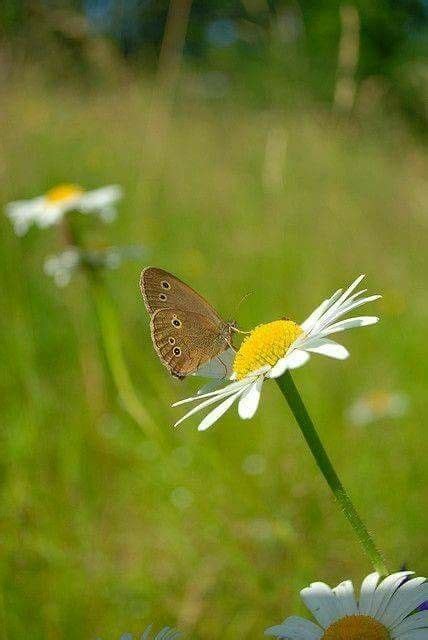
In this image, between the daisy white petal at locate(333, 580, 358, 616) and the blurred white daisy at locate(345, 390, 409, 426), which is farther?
the blurred white daisy at locate(345, 390, 409, 426)

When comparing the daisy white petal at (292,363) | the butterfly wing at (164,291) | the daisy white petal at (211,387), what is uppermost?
the butterfly wing at (164,291)

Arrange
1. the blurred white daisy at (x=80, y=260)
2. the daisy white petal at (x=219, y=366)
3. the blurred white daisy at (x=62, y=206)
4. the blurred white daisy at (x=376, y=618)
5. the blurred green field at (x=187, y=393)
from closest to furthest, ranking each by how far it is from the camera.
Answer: the blurred white daisy at (x=376, y=618)
the daisy white petal at (x=219, y=366)
the blurred green field at (x=187, y=393)
the blurred white daisy at (x=80, y=260)
the blurred white daisy at (x=62, y=206)

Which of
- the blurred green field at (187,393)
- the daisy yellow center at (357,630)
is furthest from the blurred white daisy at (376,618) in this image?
the blurred green field at (187,393)

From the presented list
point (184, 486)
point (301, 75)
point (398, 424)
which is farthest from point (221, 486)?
point (301, 75)

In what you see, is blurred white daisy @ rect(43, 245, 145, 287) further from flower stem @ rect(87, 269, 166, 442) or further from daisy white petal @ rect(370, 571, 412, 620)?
daisy white petal @ rect(370, 571, 412, 620)

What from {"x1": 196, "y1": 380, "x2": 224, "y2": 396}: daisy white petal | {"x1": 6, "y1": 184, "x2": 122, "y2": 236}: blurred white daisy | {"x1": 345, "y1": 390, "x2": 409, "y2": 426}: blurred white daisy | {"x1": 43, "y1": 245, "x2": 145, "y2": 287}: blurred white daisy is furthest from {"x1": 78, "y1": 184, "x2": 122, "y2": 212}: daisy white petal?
{"x1": 196, "y1": 380, "x2": 224, "y2": 396}: daisy white petal

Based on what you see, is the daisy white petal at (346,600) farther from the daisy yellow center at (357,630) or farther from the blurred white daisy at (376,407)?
the blurred white daisy at (376,407)

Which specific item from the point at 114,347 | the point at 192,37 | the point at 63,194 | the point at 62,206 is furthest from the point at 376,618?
the point at 192,37
